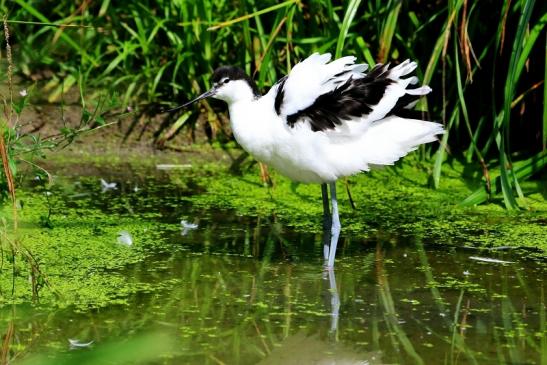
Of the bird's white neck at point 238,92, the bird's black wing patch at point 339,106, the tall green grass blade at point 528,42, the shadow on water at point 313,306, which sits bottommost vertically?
the shadow on water at point 313,306

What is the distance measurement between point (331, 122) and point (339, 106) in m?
0.08

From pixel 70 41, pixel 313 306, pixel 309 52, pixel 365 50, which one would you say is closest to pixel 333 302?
pixel 313 306

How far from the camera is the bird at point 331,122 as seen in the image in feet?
12.3

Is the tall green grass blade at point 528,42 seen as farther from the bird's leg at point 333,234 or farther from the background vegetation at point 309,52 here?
the bird's leg at point 333,234

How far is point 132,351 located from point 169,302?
2693mm

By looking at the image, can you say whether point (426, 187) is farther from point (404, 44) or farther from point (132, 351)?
point (132, 351)

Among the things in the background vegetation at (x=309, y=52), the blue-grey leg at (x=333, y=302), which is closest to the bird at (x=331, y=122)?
the blue-grey leg at (x=333, y=302)

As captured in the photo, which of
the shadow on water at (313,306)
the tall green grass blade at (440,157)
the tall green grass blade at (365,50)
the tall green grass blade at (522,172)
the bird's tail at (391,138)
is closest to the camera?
the shadow on water at (313,306)

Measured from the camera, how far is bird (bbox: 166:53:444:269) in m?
3.74

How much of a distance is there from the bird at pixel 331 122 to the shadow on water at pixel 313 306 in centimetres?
31

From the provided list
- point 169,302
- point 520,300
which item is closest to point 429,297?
point 520,300

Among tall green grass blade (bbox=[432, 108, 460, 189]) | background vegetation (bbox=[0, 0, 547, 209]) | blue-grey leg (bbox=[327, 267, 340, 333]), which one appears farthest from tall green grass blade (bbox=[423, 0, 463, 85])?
blue-grey leg (bbox=[327, 267, 340, 333])

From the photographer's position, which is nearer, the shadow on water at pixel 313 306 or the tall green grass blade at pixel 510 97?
the shadow on water at pixel 313 306

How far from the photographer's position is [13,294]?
3.31 m
